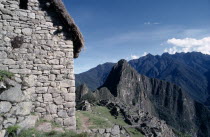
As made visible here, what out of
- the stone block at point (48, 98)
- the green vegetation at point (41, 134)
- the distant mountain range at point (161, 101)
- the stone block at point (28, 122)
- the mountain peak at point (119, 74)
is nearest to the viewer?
the green vegetation at point (41, 134)

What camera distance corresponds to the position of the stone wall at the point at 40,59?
328 inches

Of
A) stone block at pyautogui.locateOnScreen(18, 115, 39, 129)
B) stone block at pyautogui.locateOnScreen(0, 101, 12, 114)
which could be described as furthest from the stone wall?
stone block at pyautogui.locateOnScreen(0, 101, 12, 114)

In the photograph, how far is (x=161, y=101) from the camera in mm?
150250

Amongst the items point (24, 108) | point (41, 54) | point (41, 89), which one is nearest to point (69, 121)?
point (41, 89)

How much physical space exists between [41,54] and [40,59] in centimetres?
21

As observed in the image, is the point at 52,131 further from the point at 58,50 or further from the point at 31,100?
the point at 58,50

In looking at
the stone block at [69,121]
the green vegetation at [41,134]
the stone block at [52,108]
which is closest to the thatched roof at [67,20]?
the stone block at [52,108]

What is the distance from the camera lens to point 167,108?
14038 cm

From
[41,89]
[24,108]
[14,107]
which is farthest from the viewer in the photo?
[41,89]

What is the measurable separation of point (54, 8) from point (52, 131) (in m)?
4.93

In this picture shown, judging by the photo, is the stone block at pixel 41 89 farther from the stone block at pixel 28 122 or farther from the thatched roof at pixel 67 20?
the thatched roof at pixel 67 20

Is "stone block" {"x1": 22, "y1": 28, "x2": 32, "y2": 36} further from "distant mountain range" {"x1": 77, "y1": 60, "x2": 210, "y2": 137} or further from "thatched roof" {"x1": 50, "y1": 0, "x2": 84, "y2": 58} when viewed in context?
"distant mountain range" {"x1": 77, "y1": 60, "x2": 210, "y2": 137}

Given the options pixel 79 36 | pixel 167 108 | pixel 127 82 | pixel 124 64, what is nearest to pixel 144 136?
pixel 79 36

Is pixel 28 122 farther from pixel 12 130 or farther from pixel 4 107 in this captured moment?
pixel 4 107
